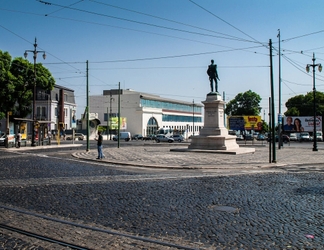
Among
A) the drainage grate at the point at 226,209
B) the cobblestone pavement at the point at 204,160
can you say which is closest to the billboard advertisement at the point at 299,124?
the cobblestone pavement at the point at 204,160

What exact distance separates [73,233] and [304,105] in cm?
9172

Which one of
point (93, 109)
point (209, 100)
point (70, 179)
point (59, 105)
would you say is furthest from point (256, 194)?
point (93, 109)

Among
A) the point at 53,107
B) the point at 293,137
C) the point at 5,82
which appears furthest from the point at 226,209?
the point at 53,107

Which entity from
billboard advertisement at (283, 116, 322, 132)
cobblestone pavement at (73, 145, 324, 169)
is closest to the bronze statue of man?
cobblestone pavement at (73, 145, 324, 169)

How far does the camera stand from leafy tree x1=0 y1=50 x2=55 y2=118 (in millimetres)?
46919

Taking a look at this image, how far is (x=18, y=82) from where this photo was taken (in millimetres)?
48781

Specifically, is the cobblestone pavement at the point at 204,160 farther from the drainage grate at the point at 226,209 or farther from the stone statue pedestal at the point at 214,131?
the drainage grate at the point at 226,209

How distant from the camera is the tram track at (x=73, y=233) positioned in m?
5.67

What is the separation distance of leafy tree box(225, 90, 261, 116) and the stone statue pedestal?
7549 centimetres

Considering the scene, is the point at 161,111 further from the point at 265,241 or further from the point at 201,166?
the point at 265,241

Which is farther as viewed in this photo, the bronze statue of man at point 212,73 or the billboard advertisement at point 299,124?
the billboard advertisement at point 299,124

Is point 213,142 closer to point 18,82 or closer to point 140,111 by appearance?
point 18,82

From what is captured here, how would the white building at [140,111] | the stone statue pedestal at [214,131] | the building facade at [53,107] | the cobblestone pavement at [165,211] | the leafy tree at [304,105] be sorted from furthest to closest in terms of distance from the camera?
the white building at [140,111] → the leafy tree at [304,105] → the building facade at [53,107] → the stone statue pedestal at [214,131] → the cobblestone pavement at [165,211]

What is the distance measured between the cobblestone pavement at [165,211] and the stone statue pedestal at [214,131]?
1374cm
